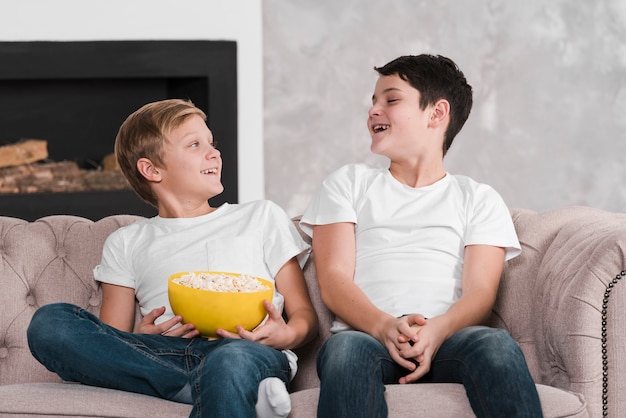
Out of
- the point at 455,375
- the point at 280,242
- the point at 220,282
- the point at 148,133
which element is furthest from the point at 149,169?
the point at 455,375

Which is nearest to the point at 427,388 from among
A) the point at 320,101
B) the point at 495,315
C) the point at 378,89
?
the point at 495,315

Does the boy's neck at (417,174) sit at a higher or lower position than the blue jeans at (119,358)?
higher

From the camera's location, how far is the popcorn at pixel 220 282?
1861 millimetres

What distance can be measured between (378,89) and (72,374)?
0.95 meters

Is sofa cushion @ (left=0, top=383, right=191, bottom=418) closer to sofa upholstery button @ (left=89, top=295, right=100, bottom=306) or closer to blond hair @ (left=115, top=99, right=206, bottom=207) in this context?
sofa upholstery button @ (left=89, top=295, right=100, bottom=306)

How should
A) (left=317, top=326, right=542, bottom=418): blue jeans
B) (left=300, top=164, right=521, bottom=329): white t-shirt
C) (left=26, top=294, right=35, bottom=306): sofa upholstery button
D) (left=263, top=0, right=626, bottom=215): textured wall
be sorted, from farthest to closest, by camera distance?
(left=263, top=0, right=626, bottom=215): textured wall < (left=26, top=294, right=35, bottom=306): sofa upholstery button < (left=300, top=164, right=521, bottom=329): white t-shirt < (left=317, top=326, right=542, bottom=418): blue jeans

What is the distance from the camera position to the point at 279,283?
2105 millimetres

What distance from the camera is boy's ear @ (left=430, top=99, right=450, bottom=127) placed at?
7.40ft

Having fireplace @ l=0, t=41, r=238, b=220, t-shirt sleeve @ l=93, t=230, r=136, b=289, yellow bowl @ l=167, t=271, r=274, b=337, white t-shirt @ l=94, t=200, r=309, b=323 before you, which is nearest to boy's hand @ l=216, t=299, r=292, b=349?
yellow bowl @ l=167, t=271, r=274, b=337

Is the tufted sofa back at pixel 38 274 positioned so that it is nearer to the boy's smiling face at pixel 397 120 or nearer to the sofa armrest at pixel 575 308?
the boy's smiling face at pixel 397 120

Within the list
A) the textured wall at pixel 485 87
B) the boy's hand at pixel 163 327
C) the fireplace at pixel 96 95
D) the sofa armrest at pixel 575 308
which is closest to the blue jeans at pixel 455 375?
the sofa armrest at pixel 575 308

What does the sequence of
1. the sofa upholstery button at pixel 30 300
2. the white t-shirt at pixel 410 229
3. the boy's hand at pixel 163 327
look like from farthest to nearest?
the sofa upholstery button at pixel 30 300, the white t-shirt at pixel 410 229, the boy's hand at pixel 163 327

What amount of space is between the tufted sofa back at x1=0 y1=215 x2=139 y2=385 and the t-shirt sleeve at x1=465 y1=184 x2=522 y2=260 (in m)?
0.81

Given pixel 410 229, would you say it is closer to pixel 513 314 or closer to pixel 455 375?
pixel 513 314
